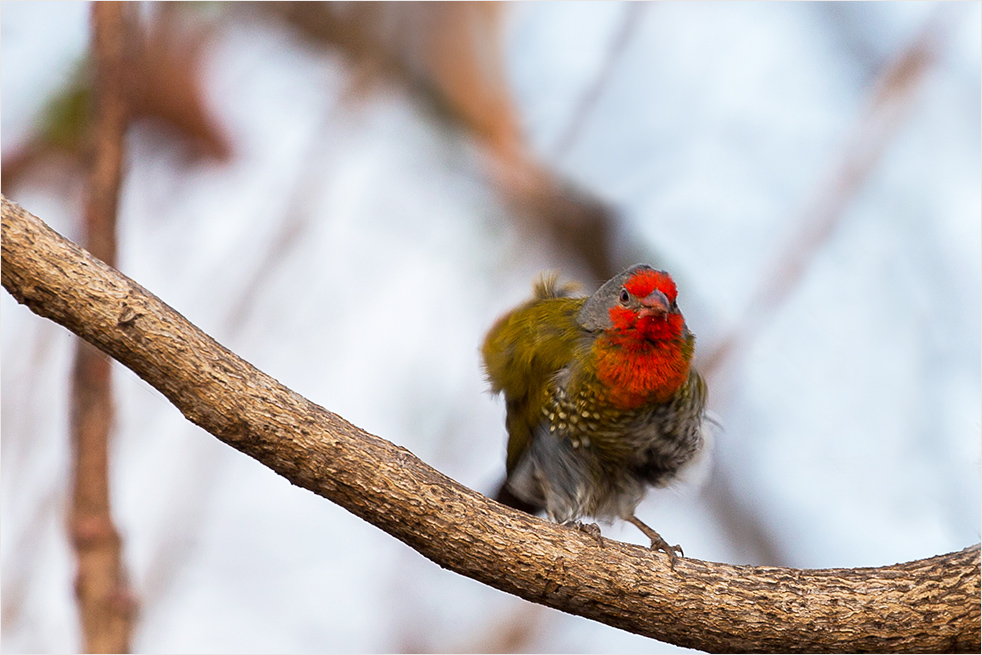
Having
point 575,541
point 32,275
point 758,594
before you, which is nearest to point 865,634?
point 758,594

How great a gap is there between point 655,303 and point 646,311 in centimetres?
3

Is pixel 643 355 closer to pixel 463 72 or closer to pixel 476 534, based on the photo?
pixel 476 534

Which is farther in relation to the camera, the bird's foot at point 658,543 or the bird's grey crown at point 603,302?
the bird's grey crown at point 603,302

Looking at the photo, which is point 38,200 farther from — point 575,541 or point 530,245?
point 575,541

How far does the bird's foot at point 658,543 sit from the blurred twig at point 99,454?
153 centimetres

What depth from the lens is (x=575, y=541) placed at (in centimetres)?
195

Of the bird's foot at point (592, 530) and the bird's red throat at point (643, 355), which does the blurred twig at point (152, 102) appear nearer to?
the bird's red throat at point (643, 355)

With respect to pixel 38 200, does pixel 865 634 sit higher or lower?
lower

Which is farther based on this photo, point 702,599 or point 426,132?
point 426,132

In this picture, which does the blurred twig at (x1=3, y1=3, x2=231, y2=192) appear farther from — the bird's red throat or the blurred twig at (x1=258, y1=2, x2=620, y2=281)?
the bird's red throat

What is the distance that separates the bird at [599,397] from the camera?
212 centimetres

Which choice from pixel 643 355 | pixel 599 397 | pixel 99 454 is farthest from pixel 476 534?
pixel 99 454

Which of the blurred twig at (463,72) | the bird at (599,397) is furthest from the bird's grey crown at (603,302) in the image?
the blurred twig at (463,72)

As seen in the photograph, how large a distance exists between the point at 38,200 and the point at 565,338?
1883mm
